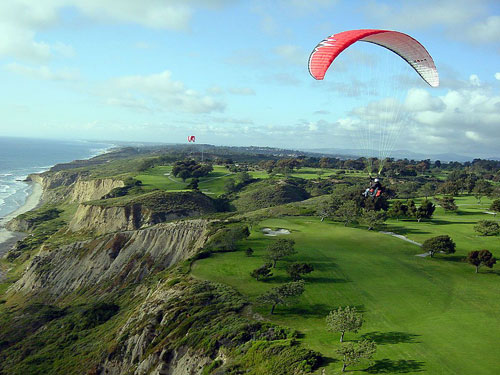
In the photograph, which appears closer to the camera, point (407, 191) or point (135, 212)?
point (135, 212)

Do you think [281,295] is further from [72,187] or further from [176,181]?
[72,187]

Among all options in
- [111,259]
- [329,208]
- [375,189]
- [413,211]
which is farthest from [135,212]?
[375,189]

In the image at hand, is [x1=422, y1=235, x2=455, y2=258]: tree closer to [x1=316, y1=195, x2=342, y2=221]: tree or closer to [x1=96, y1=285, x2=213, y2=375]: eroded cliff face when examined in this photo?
[x1=316, y1=195, x2=342, y2=221]: tree

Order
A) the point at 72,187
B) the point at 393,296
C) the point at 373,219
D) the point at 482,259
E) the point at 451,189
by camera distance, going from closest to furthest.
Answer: the point at 393,296, the point at 482,259, the point at 373,219, the point at 451,189, the point at 72,187

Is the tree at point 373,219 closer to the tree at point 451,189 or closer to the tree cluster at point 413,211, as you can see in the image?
the tree cluster at point 413,211

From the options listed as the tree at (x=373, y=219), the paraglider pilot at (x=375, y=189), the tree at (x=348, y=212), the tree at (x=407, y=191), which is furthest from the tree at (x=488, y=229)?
the tree at (x=407, y=191)

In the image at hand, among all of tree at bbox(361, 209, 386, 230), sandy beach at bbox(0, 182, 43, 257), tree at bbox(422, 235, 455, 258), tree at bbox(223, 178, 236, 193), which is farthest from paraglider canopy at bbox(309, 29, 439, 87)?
tree at bbox(223, 178, 236, 193)

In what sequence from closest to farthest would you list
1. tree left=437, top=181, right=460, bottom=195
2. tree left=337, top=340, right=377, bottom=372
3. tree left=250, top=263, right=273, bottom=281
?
tree left=337, top=340, right=377, bottom=372, tree left=250, top=263, right=273, bottom=281, tree left=437, top=181, right=460, bottom=195
